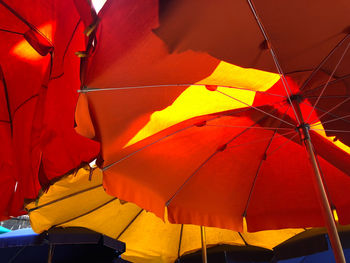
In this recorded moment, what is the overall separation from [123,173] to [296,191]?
4.59 ft

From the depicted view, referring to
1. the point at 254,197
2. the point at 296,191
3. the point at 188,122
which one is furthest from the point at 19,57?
the point at 296,191

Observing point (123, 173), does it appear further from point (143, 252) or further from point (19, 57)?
point (143, 252)

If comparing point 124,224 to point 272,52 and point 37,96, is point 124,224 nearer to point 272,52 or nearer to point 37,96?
point 37,96

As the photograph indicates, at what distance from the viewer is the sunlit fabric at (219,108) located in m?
1.65

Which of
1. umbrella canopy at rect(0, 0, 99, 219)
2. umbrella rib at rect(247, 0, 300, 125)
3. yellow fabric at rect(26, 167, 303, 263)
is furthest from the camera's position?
yellow fabric at rect(26, 167, 303, 263)

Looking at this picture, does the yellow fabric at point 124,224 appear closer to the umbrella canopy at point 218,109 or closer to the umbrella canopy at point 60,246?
the umbrella canopy at point 60,246

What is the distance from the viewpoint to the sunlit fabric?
165 centimetres

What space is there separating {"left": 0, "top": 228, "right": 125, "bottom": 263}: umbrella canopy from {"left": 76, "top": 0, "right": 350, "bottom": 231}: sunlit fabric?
44.2 inches

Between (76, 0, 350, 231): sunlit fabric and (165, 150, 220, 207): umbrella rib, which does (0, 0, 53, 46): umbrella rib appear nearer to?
(76, 0, 350, 231): sunlit fabric

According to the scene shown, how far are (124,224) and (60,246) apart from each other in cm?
93

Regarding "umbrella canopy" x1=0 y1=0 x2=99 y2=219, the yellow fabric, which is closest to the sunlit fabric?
"umbrella canopy" x1=0 y1=0 x2=99 y2=219

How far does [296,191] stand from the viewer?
9.04ft

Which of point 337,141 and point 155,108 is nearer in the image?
point 155,108

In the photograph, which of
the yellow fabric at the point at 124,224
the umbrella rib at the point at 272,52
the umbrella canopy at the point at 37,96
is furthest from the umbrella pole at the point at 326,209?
the yellow fabric at the point at 124,224
